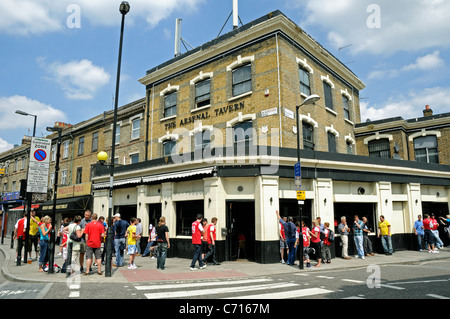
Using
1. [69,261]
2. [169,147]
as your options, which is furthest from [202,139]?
[69,261]

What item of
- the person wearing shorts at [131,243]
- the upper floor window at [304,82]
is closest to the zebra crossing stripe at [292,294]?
the person wearing shorts at [131,243]

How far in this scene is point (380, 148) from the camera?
22359mm

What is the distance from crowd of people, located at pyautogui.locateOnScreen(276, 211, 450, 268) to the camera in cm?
1226

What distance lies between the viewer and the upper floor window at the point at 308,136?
17016 mm

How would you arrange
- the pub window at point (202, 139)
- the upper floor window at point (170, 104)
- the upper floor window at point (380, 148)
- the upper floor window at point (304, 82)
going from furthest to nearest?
the upper floor window at point (380, 148) → the upper floor window at point (170, 104) → the pub window at point (202, 139) → the upper floor window at point (304, 82)

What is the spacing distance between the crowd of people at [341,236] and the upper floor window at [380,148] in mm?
5764

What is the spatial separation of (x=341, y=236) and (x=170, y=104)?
43.1 feet

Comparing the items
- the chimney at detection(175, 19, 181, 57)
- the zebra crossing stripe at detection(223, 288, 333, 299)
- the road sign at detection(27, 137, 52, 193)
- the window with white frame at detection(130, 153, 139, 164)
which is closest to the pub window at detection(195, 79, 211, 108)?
the chimney at detection(175, 19, 181, 57)

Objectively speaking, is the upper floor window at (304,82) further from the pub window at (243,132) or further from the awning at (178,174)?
the awning at (178,174)

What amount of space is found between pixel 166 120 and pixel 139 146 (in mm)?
3728

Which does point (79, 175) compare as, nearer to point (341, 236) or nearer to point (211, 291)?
point (341, 236)

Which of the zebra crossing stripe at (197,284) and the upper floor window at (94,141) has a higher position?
the upper floor window at (94,141)

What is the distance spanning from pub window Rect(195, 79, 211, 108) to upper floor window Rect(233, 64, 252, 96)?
6.11ft
